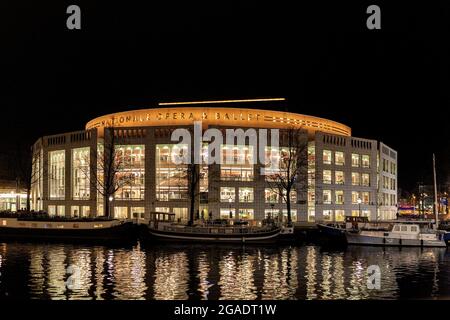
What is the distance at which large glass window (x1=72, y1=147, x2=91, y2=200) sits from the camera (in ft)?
358

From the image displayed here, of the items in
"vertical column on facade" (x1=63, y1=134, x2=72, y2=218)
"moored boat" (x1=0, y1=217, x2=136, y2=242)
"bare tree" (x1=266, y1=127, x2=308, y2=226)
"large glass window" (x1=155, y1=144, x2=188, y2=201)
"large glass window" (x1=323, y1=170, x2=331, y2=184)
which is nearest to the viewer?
"moored boat" (x1=0, y1=217, x2=136, y2=242)

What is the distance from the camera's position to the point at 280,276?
40.6 metres

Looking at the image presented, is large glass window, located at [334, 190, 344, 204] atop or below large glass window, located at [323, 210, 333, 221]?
atop

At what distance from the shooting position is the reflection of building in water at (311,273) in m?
34.1

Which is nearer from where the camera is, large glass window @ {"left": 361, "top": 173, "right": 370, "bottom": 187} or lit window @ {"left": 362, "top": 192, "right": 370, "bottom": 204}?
lit window @ {"left": 362, "top": 192, "right": 370, "bottom": 204}

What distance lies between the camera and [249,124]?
11062cm

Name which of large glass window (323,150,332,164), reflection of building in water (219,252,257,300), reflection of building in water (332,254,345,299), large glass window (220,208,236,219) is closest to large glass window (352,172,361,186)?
large glass window (323,150,332,164)

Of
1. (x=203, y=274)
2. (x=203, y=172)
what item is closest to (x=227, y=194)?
Result: (x=203, y=172)

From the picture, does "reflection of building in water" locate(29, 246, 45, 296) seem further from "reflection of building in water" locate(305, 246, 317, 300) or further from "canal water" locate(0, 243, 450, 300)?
"reflection of building in water" locate(305, 246, 317, 300)

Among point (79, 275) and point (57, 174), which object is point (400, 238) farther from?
point (57, 174)

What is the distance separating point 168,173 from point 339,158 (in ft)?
117

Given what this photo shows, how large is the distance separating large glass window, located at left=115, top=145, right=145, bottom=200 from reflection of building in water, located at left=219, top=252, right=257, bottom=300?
53758 mm
